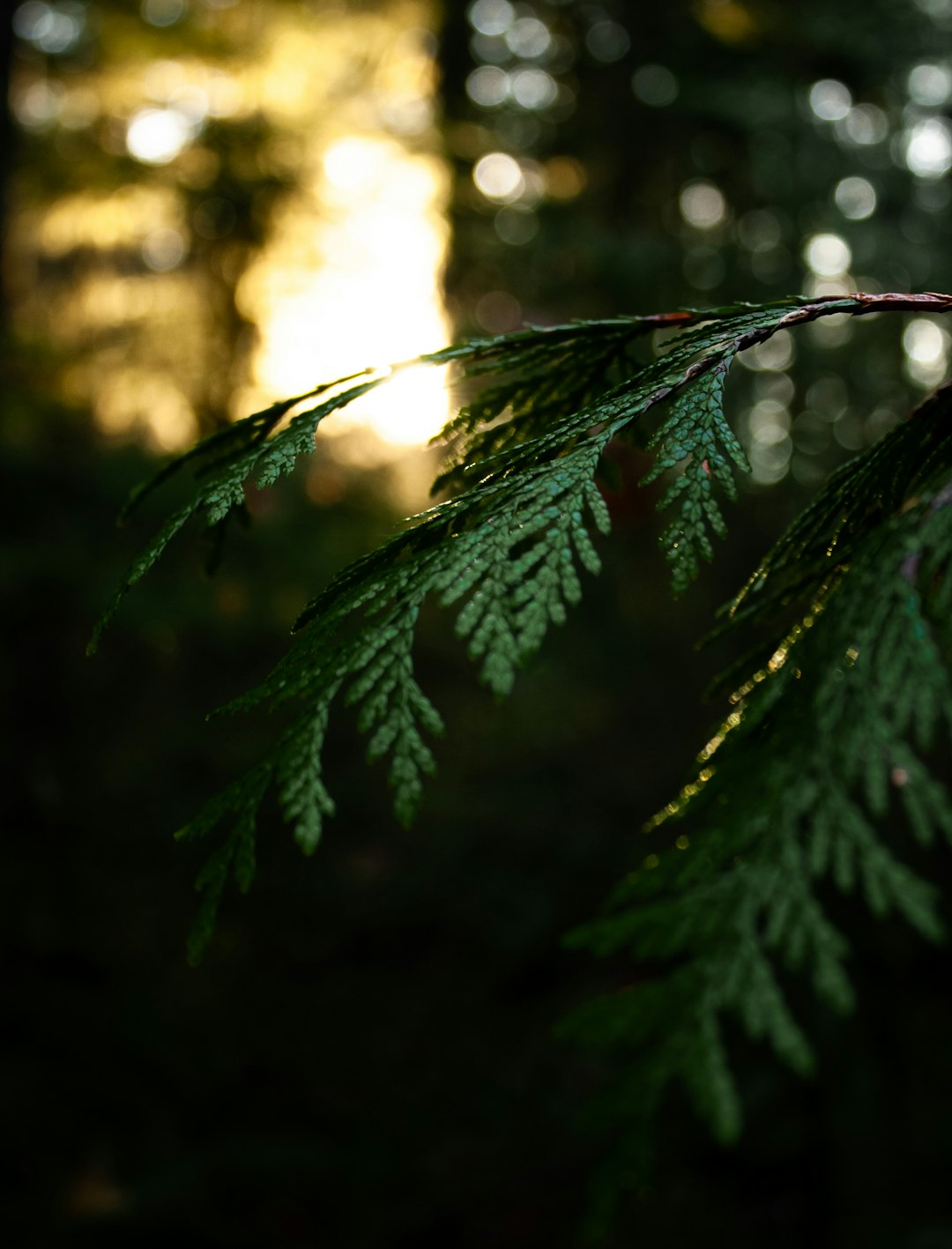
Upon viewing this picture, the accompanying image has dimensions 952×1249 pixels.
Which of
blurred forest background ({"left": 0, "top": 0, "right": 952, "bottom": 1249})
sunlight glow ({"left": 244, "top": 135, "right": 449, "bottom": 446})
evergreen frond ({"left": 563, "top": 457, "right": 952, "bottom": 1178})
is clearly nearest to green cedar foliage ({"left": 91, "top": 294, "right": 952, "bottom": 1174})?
evergreen frond ({"left": 563, "top": 457, "right": 952, "bottom": 1178})

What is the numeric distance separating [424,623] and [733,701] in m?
8.27

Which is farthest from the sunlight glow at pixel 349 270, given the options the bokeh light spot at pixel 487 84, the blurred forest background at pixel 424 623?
the bokeh light spot at pixel 487 84

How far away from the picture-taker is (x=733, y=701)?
44.6 inches

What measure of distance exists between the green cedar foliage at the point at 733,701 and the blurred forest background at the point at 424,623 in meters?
3.36

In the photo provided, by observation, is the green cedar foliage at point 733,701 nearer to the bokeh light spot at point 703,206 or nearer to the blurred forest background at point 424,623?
the blurred forest background at point 424,623

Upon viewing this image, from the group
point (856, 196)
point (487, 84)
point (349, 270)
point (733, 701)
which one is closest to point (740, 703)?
point (733, 701)

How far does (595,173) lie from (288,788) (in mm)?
10346

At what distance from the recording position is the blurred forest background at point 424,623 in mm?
5793

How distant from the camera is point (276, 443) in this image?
3.76ft

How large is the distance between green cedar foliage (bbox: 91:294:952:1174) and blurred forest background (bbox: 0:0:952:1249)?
11.0ft

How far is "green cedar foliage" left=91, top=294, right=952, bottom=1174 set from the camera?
913 mm

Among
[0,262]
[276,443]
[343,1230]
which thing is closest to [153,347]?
[0,262]

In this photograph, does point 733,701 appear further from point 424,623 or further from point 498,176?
point 498,176

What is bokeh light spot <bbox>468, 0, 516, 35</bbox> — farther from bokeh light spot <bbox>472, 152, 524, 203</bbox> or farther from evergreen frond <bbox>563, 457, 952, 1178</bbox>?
evergreen frond <bbox>563, 457, 952, 1178</bbox>
